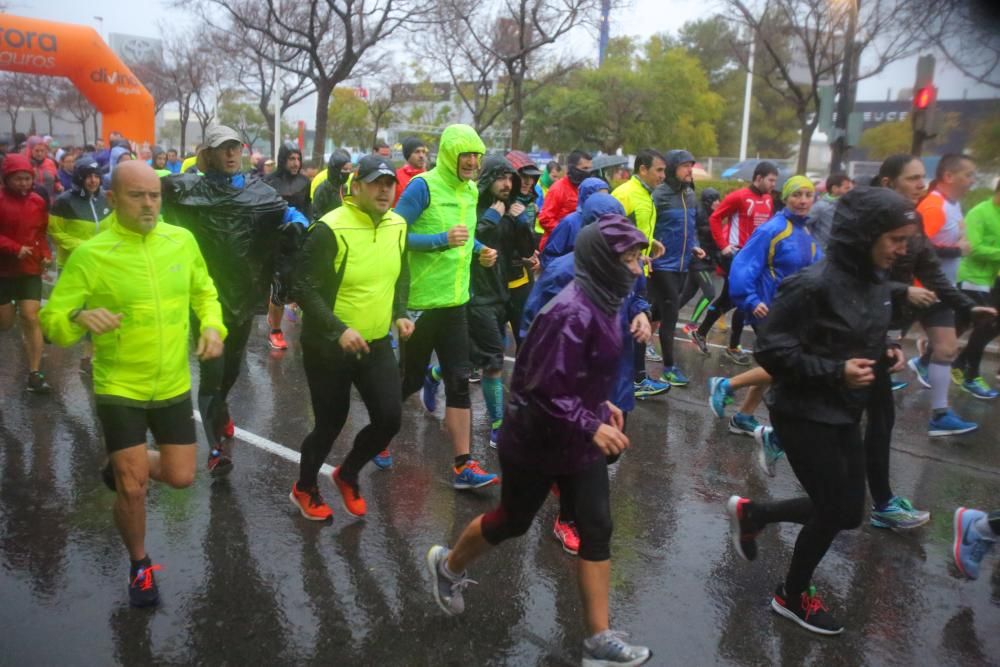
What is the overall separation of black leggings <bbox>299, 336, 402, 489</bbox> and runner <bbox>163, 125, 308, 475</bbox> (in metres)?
0.73

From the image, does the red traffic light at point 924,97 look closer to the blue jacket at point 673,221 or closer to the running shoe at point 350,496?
the blue jacket at point 673,221

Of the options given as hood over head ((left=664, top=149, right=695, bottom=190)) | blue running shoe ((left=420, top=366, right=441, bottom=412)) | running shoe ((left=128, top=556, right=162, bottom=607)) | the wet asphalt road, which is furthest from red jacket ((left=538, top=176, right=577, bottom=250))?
running shoe ((left=128, top=556, right=162, bottom=607))

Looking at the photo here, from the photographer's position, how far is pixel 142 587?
3.55m

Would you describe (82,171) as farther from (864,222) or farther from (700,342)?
(700,342)

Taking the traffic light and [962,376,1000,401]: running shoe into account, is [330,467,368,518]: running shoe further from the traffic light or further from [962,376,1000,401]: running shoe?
the traffic light

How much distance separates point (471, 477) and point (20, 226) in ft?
13.7

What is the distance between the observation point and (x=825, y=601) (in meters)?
3.82

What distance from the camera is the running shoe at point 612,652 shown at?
3.11m

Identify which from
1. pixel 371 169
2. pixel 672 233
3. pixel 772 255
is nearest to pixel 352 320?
pixel 371 169

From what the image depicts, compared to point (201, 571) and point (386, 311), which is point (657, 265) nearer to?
point (386, 311)

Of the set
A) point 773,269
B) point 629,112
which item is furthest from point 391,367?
point 629,112

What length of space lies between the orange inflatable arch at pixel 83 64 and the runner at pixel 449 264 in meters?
20.4

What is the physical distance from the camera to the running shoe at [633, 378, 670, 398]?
7184 mm

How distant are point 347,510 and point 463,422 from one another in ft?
2.82
